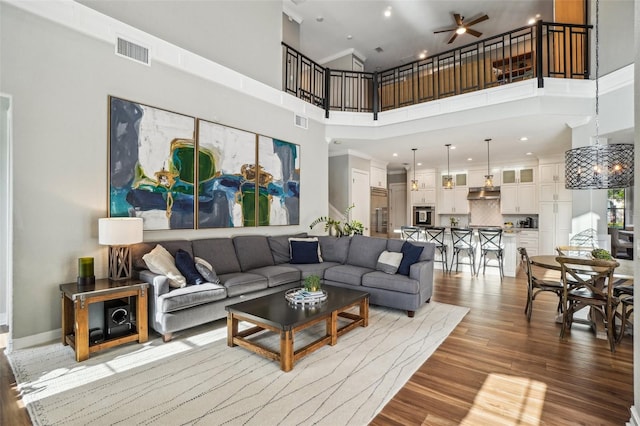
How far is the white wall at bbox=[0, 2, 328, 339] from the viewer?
9.62ft

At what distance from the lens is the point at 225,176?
4.71 meters

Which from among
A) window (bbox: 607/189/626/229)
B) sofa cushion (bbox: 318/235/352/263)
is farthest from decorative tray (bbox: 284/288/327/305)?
window (bbox: 607/189/626/229)

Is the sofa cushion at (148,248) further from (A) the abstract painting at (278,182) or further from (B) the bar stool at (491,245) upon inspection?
(B) the bar stool at (491,245)

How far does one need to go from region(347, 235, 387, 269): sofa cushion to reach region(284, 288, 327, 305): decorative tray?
173cm

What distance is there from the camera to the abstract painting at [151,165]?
3.56 meters

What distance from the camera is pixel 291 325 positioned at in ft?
8.37

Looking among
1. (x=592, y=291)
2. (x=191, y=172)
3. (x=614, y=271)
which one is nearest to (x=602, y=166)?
(x=614, y=271)

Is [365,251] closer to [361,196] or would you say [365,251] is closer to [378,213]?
[361,196]

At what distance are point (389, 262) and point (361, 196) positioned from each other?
14.0 ft

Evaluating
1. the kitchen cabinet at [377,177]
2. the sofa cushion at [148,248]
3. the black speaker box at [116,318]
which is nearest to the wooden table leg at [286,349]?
the black speaker box at [116,318]

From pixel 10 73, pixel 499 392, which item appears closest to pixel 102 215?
pixel 10 73

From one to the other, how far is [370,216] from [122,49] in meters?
6.72

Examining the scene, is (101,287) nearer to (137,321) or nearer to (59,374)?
(137,321)

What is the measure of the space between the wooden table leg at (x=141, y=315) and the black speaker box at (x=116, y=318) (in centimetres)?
10
